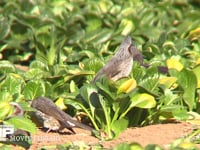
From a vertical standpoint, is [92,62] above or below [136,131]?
above

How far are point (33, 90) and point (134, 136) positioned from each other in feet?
3.55

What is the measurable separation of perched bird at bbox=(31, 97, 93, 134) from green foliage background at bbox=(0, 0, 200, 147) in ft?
0.53

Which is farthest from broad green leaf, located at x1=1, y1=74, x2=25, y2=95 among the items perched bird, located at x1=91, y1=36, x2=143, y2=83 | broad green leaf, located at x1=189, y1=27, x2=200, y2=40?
broad green leaf, located at x1=189, y1=27, x2=200, y2=40

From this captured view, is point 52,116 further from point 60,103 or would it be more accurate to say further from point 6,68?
point 6,68

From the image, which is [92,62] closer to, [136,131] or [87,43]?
[136,131]

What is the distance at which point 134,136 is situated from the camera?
19.5 feet

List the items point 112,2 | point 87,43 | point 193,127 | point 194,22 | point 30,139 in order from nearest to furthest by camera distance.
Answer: point 30,139, point 193,127, point 87,43, point 194,22, point 112,2

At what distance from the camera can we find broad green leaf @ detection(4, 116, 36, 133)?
558 cm

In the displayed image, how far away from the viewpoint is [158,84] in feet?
21.0

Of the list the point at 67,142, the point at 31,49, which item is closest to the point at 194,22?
the point at 31,49

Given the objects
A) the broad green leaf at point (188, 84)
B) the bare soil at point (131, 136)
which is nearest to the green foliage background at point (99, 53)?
the broad green leaf at point (188, 84)

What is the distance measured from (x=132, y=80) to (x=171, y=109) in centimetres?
38

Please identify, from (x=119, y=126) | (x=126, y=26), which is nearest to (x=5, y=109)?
(x=119, y=126)

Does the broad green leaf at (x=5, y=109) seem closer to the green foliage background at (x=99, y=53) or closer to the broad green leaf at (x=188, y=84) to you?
the green foliage background at (x=99, y=53)
